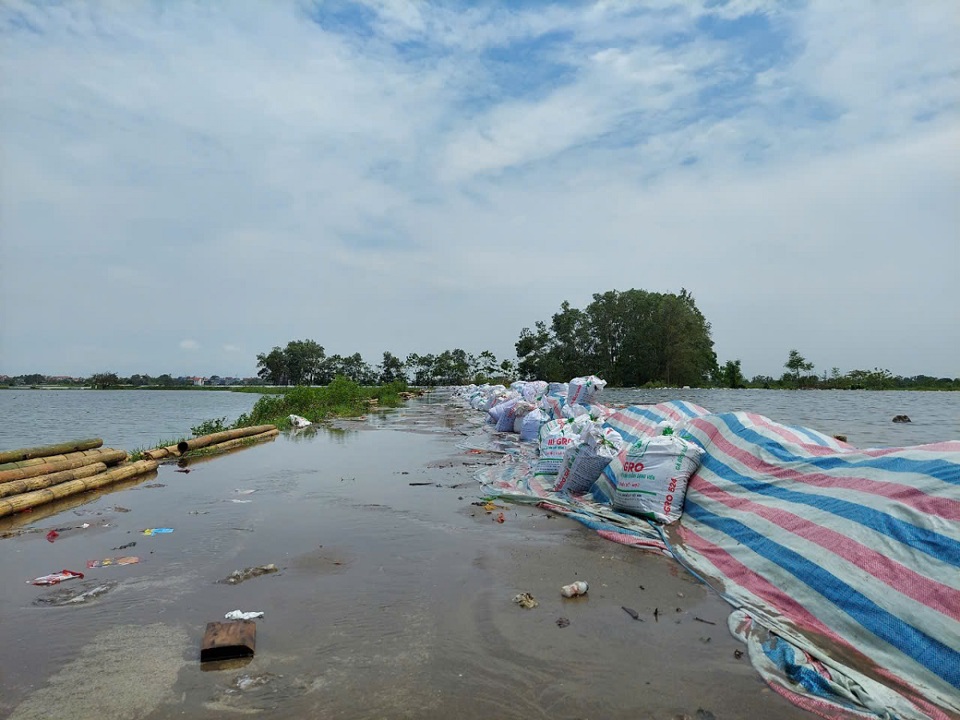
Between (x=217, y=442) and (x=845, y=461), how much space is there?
9.90 m

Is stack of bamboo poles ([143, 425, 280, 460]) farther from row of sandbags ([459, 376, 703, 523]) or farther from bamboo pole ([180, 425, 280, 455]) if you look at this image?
row of sandbags ([459, 376, 703, 523])

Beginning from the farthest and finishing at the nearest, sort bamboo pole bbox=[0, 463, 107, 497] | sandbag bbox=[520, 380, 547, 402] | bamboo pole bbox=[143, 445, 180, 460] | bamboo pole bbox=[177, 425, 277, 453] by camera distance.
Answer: sandbag bbox=[520, 380, 547, 402] < bamboo pole bbox=[177, 425, 277, 453] < bamboo pole bbox=[143, 445, 180, 460] < bamboo pole bbox=[0, 463, 107, 497]

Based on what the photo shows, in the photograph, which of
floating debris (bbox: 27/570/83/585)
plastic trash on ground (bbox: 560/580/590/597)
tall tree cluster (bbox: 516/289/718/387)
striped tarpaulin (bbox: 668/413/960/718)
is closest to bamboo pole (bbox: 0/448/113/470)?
floating debris (bbox: 27/570/83/585)

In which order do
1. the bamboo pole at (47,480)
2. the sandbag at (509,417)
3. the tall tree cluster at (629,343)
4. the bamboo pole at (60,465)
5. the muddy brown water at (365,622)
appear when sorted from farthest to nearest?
the tall tree cluster at (629,343)
the sandbag at (509,417)
the bamboo pole at (60,465)
the bamboo pole at (47,480)
the muddy brown water at (365,622)

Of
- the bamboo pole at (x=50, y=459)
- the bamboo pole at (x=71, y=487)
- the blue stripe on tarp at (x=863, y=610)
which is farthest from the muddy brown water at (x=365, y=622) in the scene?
the bamboo pole at (x=50, y=459)

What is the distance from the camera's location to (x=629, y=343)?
178ft

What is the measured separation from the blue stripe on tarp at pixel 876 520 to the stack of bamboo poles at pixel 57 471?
21.1 ft

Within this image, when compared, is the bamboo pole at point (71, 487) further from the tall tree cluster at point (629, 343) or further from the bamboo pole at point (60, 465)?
the tall tree cluster at point (629, 343)

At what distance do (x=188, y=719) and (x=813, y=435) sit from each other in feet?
14.5

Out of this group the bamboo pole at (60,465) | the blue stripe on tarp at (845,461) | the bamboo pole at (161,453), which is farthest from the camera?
the bamboo pole at (161,453)

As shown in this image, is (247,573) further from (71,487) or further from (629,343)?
(629,343)

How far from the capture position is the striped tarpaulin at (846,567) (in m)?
2.23

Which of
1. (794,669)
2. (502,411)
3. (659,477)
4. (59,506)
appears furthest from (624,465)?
(502,411)

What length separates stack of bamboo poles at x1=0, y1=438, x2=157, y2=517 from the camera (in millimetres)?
5629
